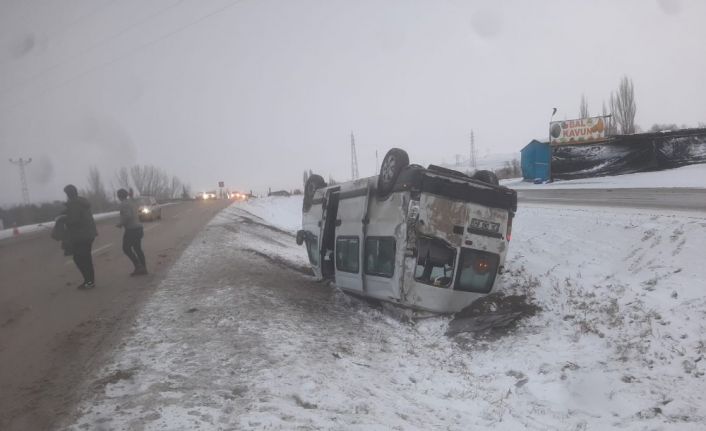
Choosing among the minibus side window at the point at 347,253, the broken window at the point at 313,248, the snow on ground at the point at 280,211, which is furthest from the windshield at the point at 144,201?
the minibus side window at the point at 347,253

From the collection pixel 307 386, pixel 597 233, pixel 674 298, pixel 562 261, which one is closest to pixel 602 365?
pixel 674 298

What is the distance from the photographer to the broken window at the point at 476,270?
7836 millimetres

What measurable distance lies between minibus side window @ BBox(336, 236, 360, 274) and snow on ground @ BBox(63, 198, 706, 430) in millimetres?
749

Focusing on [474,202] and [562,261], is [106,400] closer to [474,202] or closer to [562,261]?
[474,202]

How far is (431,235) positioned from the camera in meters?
7.57

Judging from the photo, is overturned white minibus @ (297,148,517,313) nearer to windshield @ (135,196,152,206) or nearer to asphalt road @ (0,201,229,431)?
asphalt road @ (0,201,229,431)

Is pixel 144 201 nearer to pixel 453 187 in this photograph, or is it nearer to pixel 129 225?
pixel 129 225

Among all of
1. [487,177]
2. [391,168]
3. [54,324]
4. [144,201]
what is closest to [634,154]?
[487,177]

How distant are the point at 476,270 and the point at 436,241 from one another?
92 cm

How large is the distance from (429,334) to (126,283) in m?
6.08

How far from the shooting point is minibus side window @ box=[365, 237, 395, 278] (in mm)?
7895

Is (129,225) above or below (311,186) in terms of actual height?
below

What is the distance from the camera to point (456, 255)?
776 centimetres

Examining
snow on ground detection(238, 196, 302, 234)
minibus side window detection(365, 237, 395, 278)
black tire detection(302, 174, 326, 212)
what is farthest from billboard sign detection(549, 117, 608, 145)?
minibus side window detection(365, 237, 395, 278)
